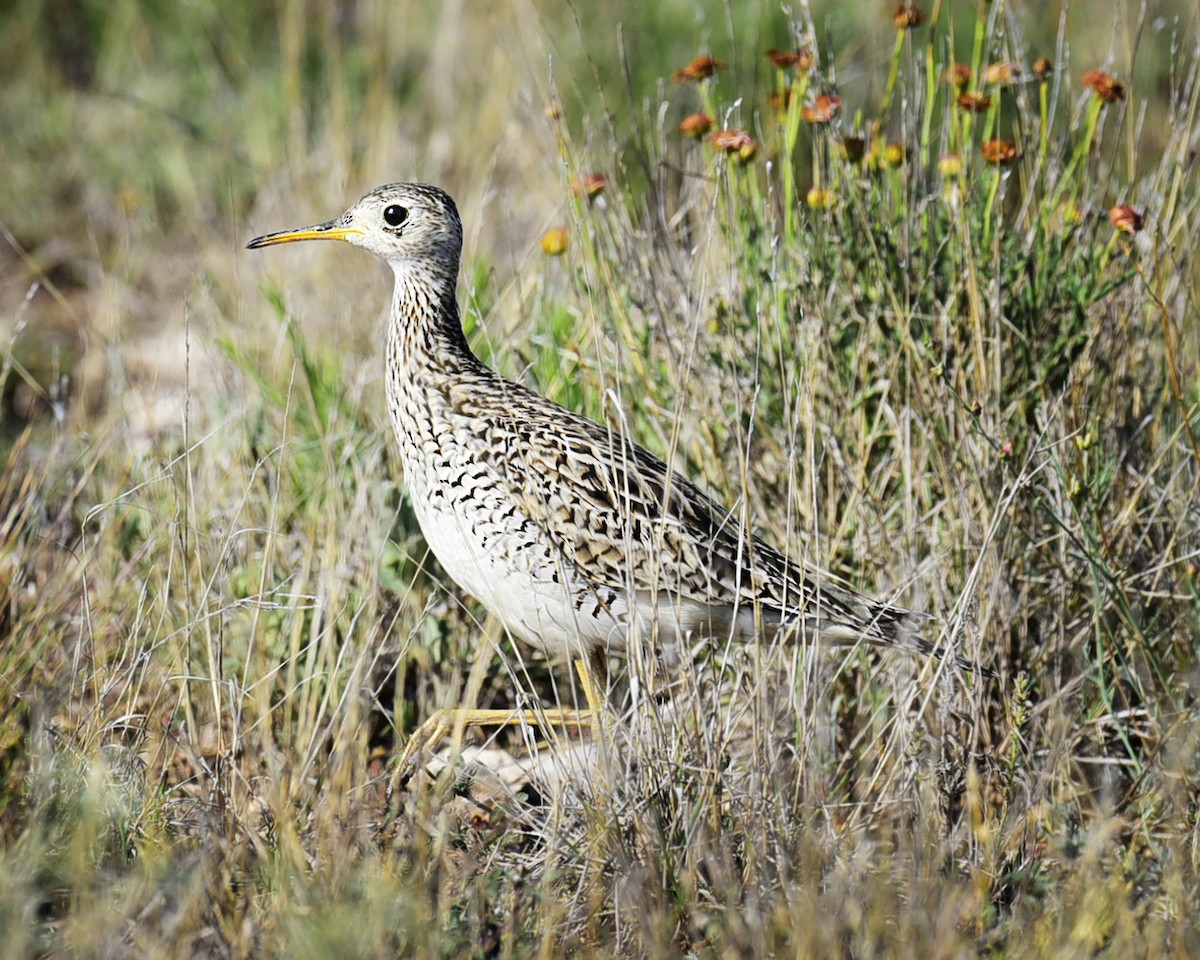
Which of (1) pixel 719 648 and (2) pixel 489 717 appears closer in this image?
(2) pixel 489 717

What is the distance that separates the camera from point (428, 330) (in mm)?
4125

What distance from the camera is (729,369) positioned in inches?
168

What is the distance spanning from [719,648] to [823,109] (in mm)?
1454

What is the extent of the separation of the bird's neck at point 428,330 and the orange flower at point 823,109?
108cm

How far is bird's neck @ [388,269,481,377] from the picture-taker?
4074 millimetres

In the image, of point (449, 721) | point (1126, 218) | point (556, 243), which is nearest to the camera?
point (1126, 218)

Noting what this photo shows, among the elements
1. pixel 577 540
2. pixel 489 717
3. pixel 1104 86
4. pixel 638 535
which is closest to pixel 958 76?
pixel 1104 86

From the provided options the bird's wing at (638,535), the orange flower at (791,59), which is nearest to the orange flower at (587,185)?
the orange flower at (791,59)

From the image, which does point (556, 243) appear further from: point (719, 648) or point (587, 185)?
point (719, 648)

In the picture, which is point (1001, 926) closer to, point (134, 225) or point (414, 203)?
point (414, 203)

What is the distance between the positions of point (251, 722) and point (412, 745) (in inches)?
26.2

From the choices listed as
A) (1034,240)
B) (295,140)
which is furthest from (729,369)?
(295,140)

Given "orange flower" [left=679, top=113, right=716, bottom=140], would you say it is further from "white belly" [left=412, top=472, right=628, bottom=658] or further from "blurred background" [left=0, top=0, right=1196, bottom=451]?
"blurred background" [left=0, top=0, right=1196, bottom=451]

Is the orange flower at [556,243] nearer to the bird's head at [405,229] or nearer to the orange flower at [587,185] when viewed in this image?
the orange flower at [587,185]
